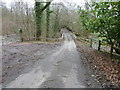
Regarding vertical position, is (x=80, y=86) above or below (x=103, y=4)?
below

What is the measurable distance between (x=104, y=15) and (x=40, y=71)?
193 inches

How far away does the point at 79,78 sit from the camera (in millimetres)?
4488

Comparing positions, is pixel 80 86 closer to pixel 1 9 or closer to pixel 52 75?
pixel 52 75

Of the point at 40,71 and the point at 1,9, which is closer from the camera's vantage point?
the point at 40,71

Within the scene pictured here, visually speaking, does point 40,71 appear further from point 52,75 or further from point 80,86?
point 80,86

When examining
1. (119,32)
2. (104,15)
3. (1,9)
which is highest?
(1,9)

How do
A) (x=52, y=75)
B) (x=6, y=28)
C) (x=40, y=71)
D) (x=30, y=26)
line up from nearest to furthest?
(x=52, y=75)
(x=40, y=71)
(x=30, y=26)
(x=6, y=28)

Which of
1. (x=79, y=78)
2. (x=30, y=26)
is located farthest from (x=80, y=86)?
(x=30, y=26)

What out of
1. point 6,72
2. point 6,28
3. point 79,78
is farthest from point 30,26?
point 79,78

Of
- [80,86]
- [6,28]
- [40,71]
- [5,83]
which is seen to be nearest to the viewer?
[80,86]

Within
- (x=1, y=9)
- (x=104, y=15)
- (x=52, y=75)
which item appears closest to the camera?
(x=52, y=75)

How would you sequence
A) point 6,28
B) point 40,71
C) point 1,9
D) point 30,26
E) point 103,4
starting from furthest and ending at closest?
point 1,9 < point 6,28 < point 30,26 < point 103,4 < point 40,71

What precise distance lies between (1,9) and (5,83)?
102 ft

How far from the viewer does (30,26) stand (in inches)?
824
